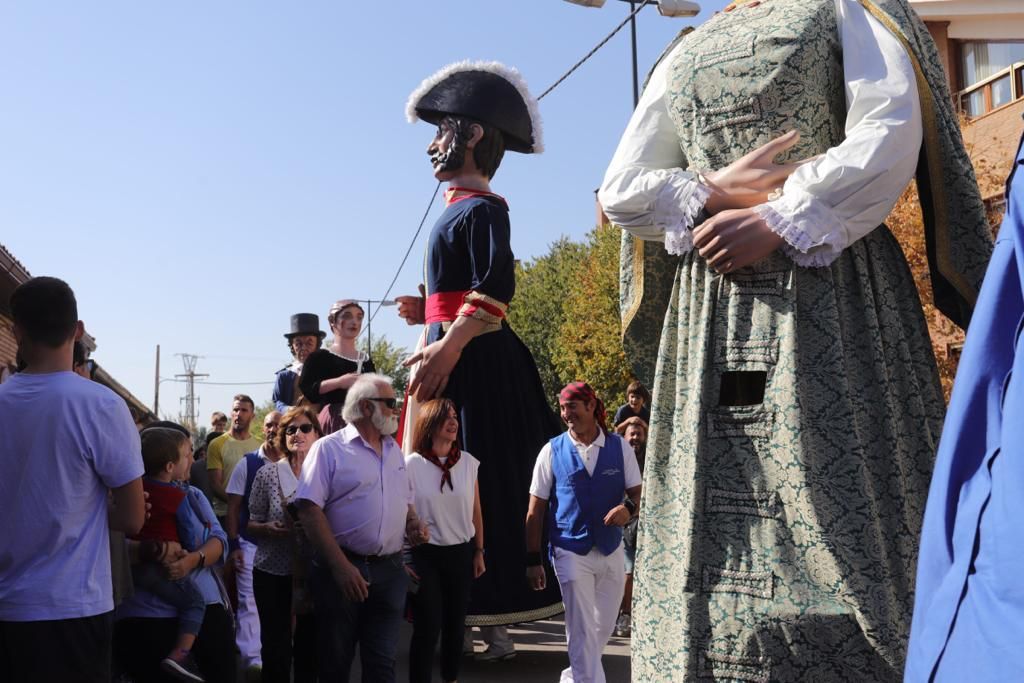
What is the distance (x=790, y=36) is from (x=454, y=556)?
12.2ft

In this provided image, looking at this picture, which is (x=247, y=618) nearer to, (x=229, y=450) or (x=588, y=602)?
(x=588, y=602)

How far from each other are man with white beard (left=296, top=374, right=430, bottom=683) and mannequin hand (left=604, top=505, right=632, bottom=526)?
149cm

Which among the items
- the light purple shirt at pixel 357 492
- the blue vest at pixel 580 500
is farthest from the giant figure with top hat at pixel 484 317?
the blue vest at pixel 580 500

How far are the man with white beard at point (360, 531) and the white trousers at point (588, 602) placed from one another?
1142mm

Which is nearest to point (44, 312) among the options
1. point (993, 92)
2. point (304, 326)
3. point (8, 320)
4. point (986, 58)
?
point (304, 326)

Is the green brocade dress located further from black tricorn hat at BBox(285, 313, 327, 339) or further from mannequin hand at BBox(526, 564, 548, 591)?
black tricorn hat at BBox(285, 313, 327, 339)

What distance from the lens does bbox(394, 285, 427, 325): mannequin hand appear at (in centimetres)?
590

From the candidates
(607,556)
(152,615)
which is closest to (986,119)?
(607,556)

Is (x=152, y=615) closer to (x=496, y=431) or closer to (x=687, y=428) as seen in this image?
(x=496, y=431)

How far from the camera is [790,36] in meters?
3.30

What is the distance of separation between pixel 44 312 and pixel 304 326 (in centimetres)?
719

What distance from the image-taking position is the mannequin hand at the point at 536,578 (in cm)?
615

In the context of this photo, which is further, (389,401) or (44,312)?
(389,401)

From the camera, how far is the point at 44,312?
14.0 ft
